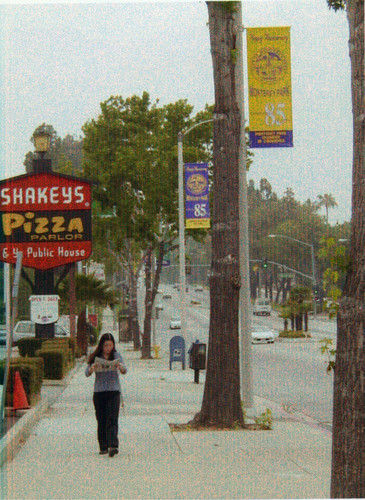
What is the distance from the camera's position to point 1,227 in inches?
1115

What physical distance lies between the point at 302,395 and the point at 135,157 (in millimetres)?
22721

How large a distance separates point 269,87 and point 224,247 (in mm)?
3219

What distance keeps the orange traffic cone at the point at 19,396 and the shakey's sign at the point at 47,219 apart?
13.6 m

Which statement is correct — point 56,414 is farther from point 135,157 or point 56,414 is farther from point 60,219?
point 135,157

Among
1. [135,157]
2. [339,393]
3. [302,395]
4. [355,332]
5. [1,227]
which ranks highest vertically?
[135,157]

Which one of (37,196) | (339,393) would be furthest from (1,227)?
(339,393)

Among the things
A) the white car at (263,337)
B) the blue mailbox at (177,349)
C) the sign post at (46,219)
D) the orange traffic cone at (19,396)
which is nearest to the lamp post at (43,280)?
the sign post at (46,219)

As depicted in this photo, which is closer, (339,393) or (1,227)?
(339,393)

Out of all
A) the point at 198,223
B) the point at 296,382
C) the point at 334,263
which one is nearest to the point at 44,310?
the point at 198,223

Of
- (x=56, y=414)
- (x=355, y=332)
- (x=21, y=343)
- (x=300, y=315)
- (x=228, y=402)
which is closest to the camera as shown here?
(x=355, y=332)

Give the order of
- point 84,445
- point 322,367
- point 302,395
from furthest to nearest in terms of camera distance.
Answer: point 322,367 < point 302,395 < point 84,445

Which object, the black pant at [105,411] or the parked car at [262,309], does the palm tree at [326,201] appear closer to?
the parked car at [262,309]

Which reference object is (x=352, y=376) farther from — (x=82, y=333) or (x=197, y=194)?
(x=82, y=333)

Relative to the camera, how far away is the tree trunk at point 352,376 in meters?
5.90
